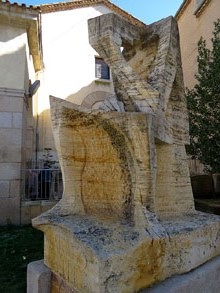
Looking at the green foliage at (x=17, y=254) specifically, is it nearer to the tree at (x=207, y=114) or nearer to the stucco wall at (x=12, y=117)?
the stucco wall at (x=12, y=117)

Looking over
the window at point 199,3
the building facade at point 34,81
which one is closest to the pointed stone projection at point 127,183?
the building facade at point 34,81

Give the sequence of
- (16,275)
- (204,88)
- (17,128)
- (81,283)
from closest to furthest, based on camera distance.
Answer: (81,283) < (16,275) < (204,88) < (17,128)

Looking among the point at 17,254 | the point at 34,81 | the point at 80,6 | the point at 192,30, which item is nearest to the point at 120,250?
the point at 17,254

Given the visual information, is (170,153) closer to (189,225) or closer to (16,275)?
(189,225)

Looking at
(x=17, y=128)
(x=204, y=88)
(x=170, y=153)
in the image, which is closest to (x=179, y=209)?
(x=170, y=153)

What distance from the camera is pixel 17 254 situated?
3.62m

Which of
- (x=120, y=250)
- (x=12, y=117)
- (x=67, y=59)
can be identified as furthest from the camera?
(x=67, y=59)

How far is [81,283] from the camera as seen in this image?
5.21 ft

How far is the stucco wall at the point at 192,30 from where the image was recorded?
921cm

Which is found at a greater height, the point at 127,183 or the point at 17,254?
the point at 127,183

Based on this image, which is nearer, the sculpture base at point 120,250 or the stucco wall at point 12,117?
the sculpture base at point 120,250

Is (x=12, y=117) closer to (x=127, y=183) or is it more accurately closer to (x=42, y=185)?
(x=42, y=185)

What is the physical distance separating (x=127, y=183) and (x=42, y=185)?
15.8 ft

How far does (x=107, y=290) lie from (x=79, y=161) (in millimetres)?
892
